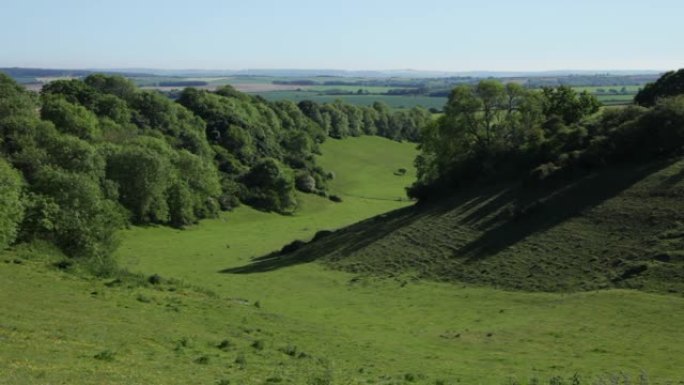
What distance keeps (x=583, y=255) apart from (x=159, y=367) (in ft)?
106

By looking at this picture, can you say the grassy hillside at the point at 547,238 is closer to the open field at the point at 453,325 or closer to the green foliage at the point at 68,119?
the open field at the point at 453,325

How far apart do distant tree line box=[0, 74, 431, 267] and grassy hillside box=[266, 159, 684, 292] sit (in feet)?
57.1

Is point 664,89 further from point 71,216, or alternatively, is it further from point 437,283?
point 71,216

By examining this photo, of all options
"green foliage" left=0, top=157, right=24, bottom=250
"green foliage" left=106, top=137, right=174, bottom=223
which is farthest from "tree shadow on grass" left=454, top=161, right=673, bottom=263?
"green foliage" left=106, top=137, right=174, bottom=223

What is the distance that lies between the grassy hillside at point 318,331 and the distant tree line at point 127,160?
577cm

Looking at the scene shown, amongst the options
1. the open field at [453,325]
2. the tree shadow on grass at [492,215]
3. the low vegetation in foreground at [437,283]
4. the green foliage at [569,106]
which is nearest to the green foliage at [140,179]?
the low vegetation in foreground at [437,283]

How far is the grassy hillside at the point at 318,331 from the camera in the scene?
24406mm

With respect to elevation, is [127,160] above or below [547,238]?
above

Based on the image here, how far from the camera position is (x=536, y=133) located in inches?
2628

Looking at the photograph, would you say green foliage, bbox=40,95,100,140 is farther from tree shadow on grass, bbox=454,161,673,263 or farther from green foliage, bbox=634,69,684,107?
green foliage, bbox=634,69,684,107

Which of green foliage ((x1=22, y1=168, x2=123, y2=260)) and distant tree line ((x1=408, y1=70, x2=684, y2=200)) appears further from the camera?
distant tree line ((x1=408, y1=70, x2=684, y2=200))

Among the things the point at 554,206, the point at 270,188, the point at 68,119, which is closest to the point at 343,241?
the point at 554,206

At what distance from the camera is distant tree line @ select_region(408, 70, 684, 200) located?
2267 inches

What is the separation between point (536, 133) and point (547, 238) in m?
19.5
